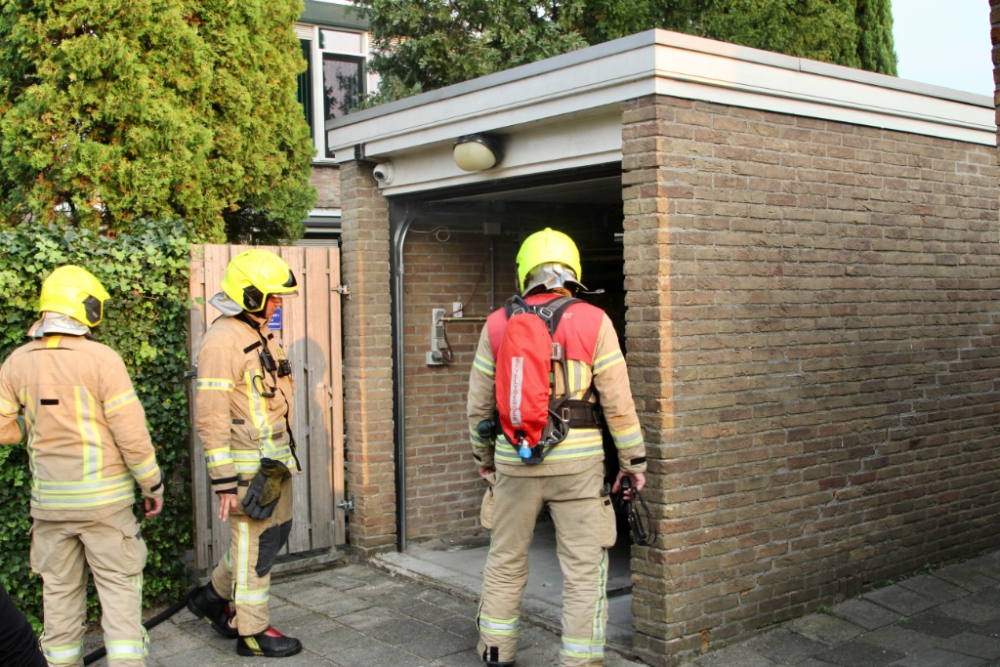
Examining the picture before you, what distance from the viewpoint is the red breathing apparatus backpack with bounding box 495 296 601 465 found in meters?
4.40

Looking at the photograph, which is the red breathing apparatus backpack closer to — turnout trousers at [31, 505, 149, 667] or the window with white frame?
turnout trousers at [31, 505, 149, 667]

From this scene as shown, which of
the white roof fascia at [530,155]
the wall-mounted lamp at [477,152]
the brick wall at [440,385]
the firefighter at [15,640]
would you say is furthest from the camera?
the brick wall at [440,385]

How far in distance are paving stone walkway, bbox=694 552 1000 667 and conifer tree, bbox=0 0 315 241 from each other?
4.22 metres

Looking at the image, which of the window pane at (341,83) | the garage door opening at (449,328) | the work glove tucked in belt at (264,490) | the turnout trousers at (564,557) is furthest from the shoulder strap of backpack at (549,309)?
the window pane at (341,83)

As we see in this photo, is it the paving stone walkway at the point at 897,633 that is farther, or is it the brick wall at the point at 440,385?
the brick wall at the point at 440,385

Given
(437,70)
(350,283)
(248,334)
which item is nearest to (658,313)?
(248,334)

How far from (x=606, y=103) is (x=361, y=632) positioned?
10.4 ft

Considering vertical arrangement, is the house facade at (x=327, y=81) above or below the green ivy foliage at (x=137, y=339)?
above

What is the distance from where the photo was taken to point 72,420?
450 cm

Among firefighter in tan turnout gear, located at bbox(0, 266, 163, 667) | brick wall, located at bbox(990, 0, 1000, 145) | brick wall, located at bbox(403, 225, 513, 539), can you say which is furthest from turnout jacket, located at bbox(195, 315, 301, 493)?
brick wall, located at bbox(990, 0, 1000, 145)

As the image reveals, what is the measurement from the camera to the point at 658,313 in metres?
4.87

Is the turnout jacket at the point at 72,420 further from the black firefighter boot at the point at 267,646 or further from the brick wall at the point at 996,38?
the brick wall at the point at 996,38

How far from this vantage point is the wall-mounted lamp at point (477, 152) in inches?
232

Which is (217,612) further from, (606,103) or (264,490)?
(606,103)
